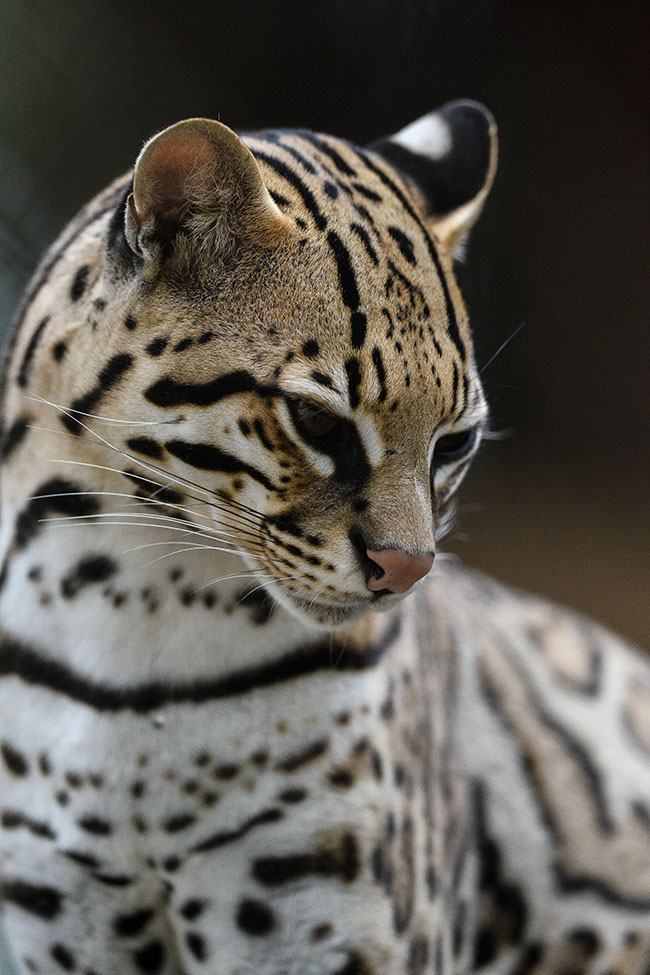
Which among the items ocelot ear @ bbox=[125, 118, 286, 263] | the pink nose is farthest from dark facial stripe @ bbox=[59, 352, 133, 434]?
the pink nose

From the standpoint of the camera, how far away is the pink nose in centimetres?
118

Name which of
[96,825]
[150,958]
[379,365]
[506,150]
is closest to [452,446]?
[379,365]

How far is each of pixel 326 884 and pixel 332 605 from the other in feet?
1.26

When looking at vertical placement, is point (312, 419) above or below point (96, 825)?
above

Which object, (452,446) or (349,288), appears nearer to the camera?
(349,288)

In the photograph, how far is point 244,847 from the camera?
1.41 m

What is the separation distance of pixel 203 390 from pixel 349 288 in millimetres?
191

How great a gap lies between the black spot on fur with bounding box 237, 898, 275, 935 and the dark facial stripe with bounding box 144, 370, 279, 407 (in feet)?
2.12

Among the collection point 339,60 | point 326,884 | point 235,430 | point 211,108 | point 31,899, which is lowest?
point 31,899

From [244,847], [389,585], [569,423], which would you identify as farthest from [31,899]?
[569,423]

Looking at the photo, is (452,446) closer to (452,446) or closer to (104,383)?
(452,446)

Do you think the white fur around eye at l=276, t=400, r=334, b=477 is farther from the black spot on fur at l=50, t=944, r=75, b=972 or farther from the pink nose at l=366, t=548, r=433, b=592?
the black spot on fur at l=50, t=944, r=75, b=972

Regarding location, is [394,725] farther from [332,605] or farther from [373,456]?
[373,456]

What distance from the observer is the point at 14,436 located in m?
1.46
